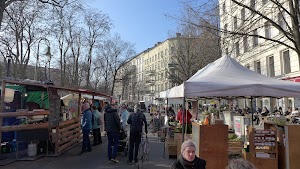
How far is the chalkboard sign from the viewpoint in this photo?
9.57 meters

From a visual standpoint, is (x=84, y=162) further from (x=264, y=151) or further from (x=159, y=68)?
(x=159, y=68)

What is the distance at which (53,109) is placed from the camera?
965 centimetres

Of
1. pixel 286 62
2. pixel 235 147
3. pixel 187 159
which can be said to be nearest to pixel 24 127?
pixel 235 147

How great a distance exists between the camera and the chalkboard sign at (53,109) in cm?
957

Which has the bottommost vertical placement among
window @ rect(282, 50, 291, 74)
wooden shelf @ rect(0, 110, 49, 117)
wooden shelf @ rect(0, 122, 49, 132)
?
wooden shelf @ rect(0, 122, 49, 132)

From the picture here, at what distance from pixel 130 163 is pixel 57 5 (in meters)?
10.6

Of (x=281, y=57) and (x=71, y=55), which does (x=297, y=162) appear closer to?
(x=281, y=57)

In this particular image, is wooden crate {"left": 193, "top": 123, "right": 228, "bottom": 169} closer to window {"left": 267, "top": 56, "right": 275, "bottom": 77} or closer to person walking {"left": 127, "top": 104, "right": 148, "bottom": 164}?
person walking {"left": 127, "top": 104, "right": 148, "bottom": 164}

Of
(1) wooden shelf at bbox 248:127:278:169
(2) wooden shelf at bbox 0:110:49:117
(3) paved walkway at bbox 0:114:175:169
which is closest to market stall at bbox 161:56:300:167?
(1) wooden shelf at bbox 248:127:278:169

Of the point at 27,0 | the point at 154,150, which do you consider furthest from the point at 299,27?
the point at 27,0

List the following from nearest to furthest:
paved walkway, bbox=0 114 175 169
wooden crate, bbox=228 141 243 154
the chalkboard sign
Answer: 1. wooden crate, bbox=228 141 243 154
2. paved walkway, bbox=0 114 175 169
3. the chalkboard sign

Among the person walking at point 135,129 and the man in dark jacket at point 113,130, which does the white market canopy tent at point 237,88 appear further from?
the man in dark jacket at point 113,130

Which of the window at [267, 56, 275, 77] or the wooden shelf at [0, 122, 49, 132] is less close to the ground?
the window at [267, 56, 275, 77]

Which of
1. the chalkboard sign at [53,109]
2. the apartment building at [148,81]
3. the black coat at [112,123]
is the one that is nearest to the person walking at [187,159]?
the black coat at [112,123]
